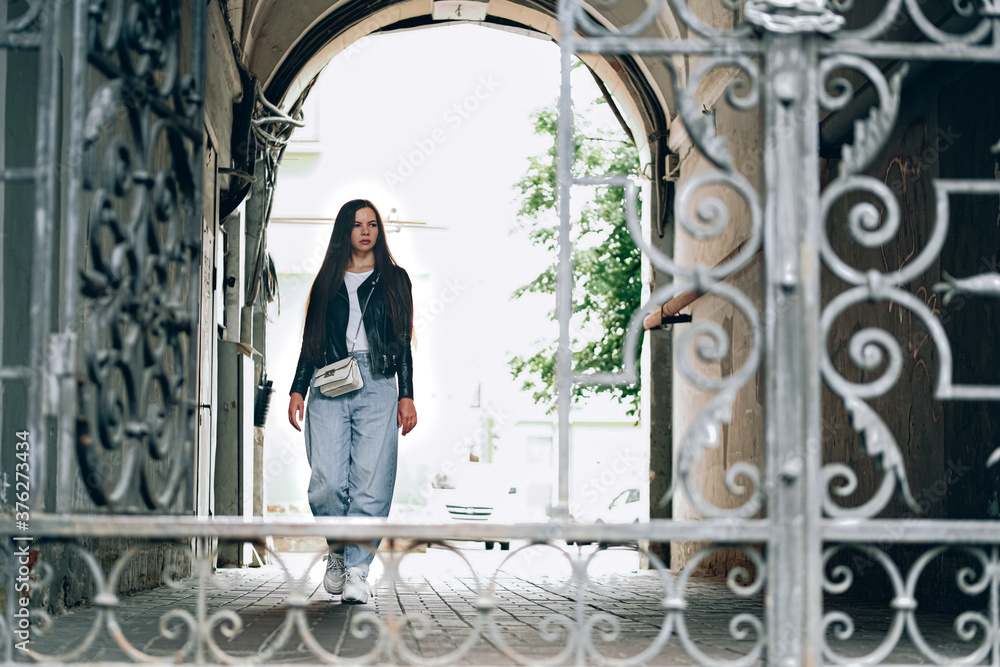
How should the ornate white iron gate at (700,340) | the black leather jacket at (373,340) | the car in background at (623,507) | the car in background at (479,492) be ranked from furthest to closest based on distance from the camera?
1. the car in background at (479,492)
2. the car in background at (623,507)
3. the black leather jacket at (373,340)
4. the ornate white iron gate at (700,340)

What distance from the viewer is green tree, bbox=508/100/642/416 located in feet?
73.4

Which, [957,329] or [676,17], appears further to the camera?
[676,17]

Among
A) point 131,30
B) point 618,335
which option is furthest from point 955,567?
point 618,335

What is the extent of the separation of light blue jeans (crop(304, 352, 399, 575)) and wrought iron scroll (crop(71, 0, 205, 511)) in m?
2.62

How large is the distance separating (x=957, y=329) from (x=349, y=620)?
333 cm

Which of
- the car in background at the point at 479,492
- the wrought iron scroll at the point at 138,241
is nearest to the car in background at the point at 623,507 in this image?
the car in background at the point at 479,492

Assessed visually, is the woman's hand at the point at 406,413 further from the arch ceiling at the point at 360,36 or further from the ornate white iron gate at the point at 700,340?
the arch ceiling at the point at 360,36

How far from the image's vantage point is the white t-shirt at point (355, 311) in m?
6.00

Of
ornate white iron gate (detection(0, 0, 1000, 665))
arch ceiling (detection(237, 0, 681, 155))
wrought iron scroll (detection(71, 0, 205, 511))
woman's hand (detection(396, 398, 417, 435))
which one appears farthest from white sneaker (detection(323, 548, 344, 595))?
arch ceiling (detection(237, 0, 681, 155))

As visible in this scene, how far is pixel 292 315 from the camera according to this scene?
28922 mm

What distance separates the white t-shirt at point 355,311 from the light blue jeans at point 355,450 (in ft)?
0.23

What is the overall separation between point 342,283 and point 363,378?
1.87 ft

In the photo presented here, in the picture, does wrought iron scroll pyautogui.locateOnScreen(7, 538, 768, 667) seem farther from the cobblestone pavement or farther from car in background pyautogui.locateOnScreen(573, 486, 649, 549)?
car in background pyautogui.locateOnScreen(573, 486, 649, 549)

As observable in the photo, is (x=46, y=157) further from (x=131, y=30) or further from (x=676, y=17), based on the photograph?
(x=676, y=17)
